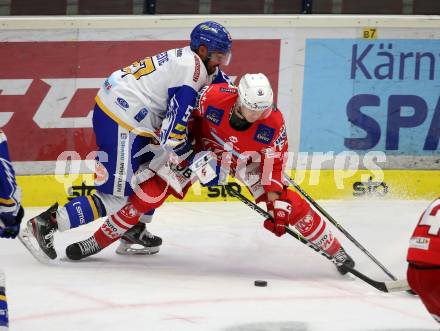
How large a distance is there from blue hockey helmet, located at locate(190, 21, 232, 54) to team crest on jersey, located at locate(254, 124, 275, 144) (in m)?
0.50

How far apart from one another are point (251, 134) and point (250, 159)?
0.64 ft

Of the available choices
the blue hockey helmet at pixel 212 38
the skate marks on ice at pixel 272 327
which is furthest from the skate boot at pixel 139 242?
the skate marks on ice at pixel 272 327

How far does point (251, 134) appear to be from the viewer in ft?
16.7

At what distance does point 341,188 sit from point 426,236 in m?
3.67

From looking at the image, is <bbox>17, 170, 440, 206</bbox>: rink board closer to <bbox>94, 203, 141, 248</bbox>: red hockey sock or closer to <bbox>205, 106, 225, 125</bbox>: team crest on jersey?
<bbox>94, 203, 141, 248</bbox>: red hockey sock

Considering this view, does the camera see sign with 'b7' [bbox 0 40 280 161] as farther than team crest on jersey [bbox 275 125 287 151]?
Yes

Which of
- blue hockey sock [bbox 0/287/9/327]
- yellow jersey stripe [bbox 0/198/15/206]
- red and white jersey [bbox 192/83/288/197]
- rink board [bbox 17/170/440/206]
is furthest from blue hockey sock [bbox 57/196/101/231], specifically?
blue hockey sock [bbox 0/287/9/327]

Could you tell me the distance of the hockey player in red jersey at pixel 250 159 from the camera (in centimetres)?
495

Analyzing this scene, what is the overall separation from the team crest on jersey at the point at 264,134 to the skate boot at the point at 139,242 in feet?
3.07

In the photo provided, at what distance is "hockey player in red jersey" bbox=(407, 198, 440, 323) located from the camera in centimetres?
326

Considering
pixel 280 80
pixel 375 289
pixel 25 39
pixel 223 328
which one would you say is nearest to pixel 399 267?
pixel 375 289

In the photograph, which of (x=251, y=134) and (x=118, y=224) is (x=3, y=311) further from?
(x=251, y=134)

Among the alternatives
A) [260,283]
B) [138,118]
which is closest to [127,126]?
[138,118]

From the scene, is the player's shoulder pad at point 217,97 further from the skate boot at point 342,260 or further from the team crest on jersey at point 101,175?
the skate boot at point 342,260
